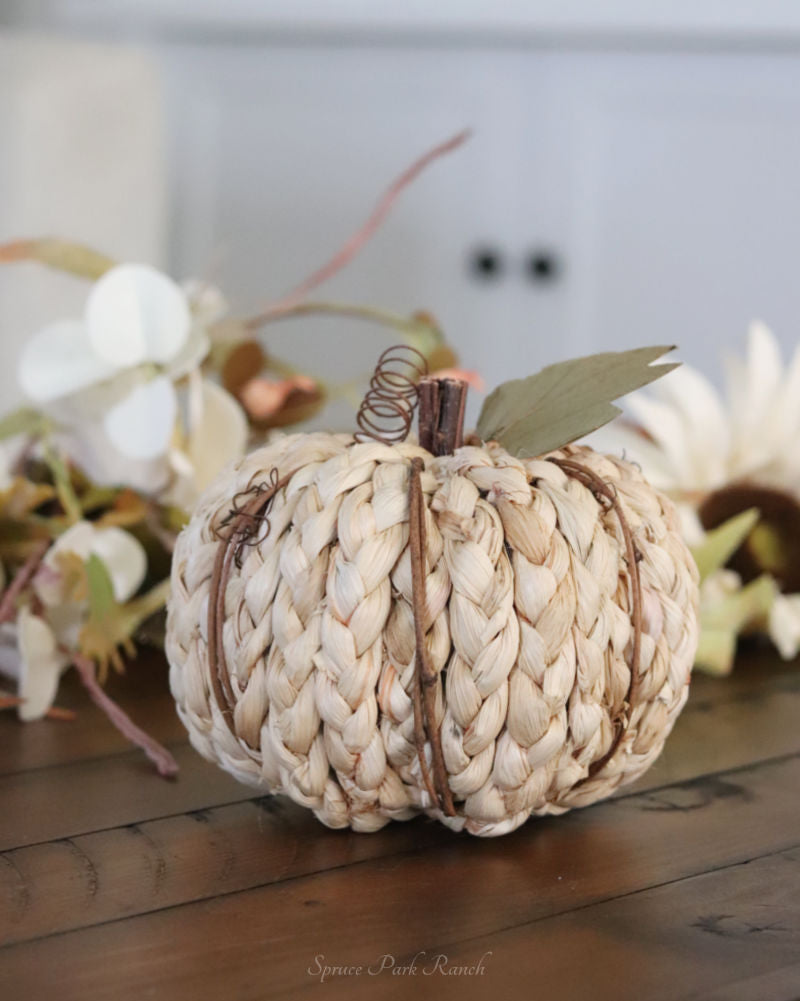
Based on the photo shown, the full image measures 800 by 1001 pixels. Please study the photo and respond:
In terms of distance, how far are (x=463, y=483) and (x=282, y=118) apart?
1.69 m

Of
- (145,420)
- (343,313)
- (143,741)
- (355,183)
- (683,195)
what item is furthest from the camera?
(355,183)

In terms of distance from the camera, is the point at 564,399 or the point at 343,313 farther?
the point at 343,313

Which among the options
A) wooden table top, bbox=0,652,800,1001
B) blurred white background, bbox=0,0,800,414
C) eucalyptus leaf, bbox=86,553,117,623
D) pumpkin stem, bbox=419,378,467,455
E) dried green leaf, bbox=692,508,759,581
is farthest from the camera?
blurred white background, bbox=0,0,800,414

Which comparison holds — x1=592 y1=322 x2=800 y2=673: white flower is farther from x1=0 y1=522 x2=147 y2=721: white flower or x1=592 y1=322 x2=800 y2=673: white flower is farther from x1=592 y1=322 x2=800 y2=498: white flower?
x1=0 y1=522 x2=147 y2=721: white flower

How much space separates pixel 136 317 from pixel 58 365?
→ 54 mm

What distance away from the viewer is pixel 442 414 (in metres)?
0.51

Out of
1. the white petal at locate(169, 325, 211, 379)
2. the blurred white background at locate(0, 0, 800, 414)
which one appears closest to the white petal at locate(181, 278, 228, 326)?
the white petal at locate(169, 325, 211, 379)

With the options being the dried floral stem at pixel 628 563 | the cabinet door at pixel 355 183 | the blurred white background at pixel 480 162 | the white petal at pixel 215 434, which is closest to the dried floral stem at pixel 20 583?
the white petal at pixel 215 434

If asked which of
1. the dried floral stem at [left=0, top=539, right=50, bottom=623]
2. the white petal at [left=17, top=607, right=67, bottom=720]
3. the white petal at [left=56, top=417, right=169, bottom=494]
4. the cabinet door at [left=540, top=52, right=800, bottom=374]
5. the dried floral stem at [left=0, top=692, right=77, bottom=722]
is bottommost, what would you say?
the dried floral stem at [left=0, top=692, right=77, bottom=722]

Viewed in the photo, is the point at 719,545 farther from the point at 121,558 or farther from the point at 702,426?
the point at 121,558

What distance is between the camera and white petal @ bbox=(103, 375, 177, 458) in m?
0.70

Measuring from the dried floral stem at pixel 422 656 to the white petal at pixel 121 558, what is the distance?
0.32 metres

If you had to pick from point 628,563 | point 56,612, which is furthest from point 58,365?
point 628,563

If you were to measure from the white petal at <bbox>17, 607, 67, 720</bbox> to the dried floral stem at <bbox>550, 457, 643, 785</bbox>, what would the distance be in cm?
33
